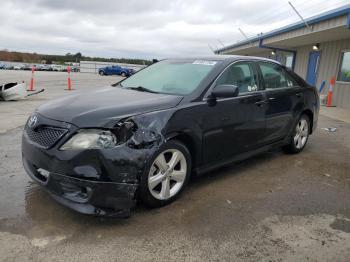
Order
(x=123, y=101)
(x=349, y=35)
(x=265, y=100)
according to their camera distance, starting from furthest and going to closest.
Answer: (x=349, y=35) < (x=265, y=100) < (x=123, y=101)

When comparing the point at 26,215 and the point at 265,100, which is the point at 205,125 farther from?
the point at 26,215

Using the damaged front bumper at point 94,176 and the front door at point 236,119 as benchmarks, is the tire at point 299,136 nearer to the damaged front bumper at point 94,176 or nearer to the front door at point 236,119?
the front door at point 236,119

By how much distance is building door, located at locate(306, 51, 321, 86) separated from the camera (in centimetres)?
1560

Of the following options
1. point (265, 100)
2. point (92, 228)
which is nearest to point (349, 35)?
point (265, 100)

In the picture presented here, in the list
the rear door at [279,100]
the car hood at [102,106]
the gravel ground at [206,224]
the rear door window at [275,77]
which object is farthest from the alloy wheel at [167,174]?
the rear door window at [275,77]

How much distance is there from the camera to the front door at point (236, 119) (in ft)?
12.0

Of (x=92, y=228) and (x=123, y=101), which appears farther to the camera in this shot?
(x=123, y=101)

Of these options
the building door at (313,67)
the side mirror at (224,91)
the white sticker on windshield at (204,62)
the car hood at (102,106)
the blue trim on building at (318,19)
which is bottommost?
the car hood at (102,106)

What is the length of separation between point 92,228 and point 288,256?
168 centimetres

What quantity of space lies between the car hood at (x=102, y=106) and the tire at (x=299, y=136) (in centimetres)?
270

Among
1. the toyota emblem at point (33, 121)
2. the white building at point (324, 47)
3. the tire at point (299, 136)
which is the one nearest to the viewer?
the toyota emblem at point (33, 121)

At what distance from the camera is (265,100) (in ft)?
14.7

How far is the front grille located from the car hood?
4.3 inches

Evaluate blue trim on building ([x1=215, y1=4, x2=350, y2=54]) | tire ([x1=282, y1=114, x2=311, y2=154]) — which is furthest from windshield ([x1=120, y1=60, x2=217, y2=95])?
blue trim on building ([x1=215, y1=4, x2=350, y2=54])
